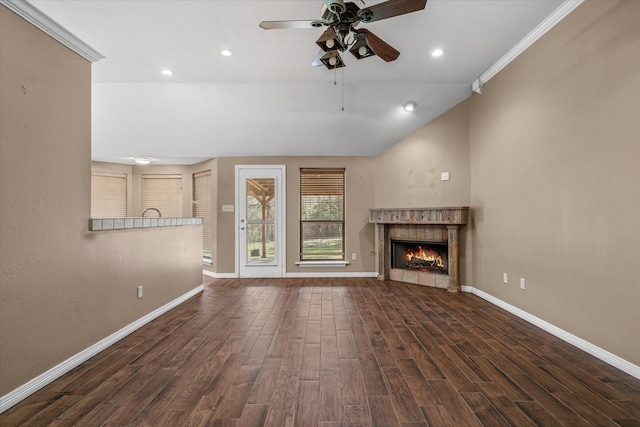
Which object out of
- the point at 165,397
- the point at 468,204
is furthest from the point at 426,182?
the point at 165,397

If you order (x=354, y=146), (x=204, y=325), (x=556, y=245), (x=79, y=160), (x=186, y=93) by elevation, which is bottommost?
(x=204, y=325)

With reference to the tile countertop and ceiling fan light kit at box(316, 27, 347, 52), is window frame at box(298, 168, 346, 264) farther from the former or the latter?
Answer: ceiling fan light kit at box(316, 27, 347, 52)

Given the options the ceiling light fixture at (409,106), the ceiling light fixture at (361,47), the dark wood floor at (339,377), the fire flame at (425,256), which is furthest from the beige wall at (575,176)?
the ceiling light fixture at (361,47)

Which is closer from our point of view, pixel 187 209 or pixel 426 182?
pixel 426 182

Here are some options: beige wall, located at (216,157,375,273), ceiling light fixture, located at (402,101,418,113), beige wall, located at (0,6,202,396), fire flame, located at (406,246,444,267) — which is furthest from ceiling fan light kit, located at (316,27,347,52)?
fire flame, located at (406,246,444,267)

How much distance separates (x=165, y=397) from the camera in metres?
1.82

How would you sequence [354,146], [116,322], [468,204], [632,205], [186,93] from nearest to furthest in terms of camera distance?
[632,205]
[116,322]
[186,93]
[468,204]
[354,146]

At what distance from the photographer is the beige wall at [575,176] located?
2.12 m

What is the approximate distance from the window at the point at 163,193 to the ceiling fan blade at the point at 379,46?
544 centimetres

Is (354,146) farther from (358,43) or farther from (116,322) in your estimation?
(116,322)

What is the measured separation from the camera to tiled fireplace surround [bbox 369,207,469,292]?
14.2 feet

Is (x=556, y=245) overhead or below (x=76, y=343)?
overhead

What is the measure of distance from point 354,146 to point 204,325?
3.66 meters

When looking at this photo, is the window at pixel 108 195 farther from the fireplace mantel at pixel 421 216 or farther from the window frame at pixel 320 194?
the fireplace mantel at pixel 421 216
